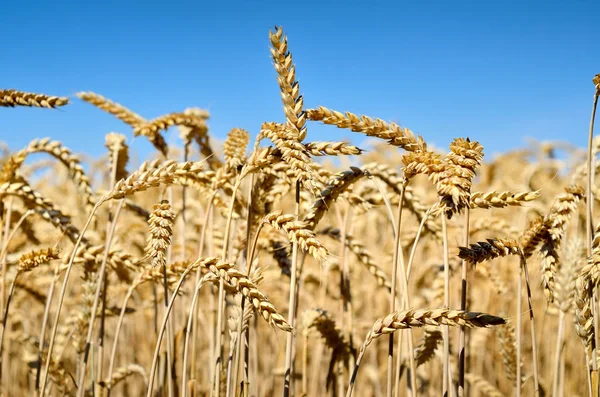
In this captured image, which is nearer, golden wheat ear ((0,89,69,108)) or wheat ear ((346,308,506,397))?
wheat ear ((346,308,506,397))

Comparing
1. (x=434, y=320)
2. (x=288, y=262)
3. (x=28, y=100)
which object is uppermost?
Result: (x=28, y=100)

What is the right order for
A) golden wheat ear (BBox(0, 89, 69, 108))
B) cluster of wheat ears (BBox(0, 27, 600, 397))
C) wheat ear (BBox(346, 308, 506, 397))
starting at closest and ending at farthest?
wheat ear (BBox(346, 308, 506, 397)) < cluster of wheat ears (BBox(0, 27, 600, 397)) < golden wheat ear (BBox(0, 89, 69, 108))

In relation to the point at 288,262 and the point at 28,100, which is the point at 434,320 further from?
the point at 28,100

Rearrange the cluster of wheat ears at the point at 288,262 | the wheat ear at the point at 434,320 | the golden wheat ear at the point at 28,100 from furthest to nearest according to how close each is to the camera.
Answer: the golden wheat ear at the point at 28,100, the cluster of wheat ears at the point at 288,262, the wheat ear at the point at 434,320

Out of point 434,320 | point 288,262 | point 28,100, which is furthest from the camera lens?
point 288,262

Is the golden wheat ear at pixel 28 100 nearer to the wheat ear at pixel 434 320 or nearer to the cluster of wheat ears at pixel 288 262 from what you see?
the cluster of wheat ears at pixel 288 262

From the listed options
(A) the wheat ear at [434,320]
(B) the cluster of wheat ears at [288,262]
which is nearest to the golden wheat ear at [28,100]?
(B) the cluster of wheat ears at [288,262]

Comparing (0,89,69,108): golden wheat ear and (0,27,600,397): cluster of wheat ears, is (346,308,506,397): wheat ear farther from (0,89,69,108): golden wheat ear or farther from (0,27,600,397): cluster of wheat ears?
(0,89,69,108): golden wheat ear

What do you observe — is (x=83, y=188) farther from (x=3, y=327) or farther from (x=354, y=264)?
(x=354, y=264)

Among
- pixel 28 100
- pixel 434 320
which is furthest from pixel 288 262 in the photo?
pixel 28 100

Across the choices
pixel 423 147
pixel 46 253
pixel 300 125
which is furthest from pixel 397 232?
pixel 46 253

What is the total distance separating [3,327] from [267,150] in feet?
3.91

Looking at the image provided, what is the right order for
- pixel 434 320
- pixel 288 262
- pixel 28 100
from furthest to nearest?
pixel 288 262 → pixel 28 100 → pixel 434 320

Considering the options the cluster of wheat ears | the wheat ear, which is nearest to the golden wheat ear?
the cluster of wheat ears
